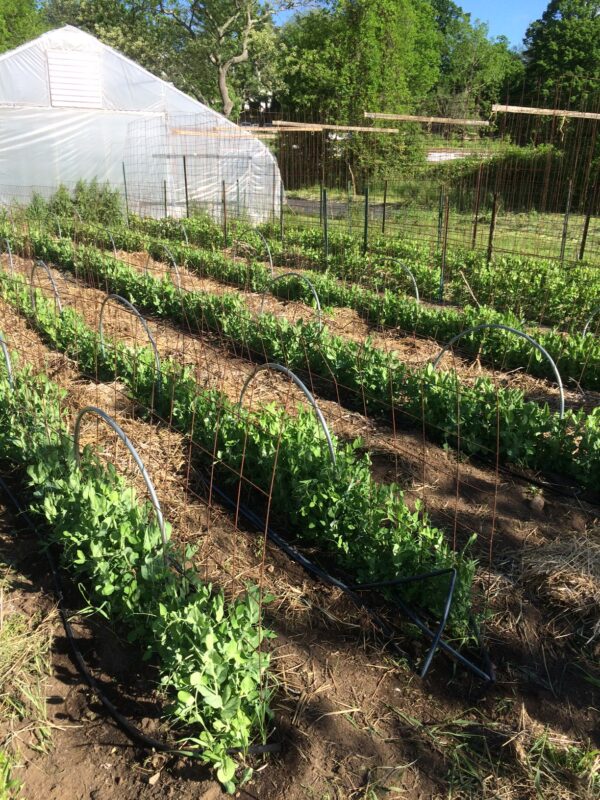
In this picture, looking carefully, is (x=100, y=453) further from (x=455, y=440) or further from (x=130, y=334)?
(x=130, y=334)

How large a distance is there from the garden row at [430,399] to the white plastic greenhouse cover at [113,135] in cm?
885

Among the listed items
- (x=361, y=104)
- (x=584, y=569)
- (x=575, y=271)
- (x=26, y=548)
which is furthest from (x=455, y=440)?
(x=361, y=104)

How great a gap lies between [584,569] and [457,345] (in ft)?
12.1

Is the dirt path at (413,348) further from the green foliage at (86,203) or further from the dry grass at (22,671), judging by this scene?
the green foliage at (86,203)

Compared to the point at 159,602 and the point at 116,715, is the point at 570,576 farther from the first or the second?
the point at 116,715

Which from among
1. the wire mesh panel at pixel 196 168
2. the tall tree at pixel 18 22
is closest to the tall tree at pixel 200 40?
the tall tree at pixel 18 22

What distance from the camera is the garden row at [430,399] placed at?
4.04 m

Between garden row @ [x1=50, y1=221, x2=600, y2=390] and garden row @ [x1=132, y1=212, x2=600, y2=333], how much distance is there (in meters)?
0.42

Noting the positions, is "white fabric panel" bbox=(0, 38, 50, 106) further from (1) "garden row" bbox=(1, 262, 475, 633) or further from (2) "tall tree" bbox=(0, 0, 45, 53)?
(2) "tall tree" bbox=(0, 0, 45, 53)

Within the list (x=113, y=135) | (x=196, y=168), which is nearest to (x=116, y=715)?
(x=196, y=168)

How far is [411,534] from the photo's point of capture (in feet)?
9.73

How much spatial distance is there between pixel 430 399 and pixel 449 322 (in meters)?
2.20

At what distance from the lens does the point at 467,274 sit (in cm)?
882

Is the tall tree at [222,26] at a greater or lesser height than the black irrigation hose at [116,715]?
greater
